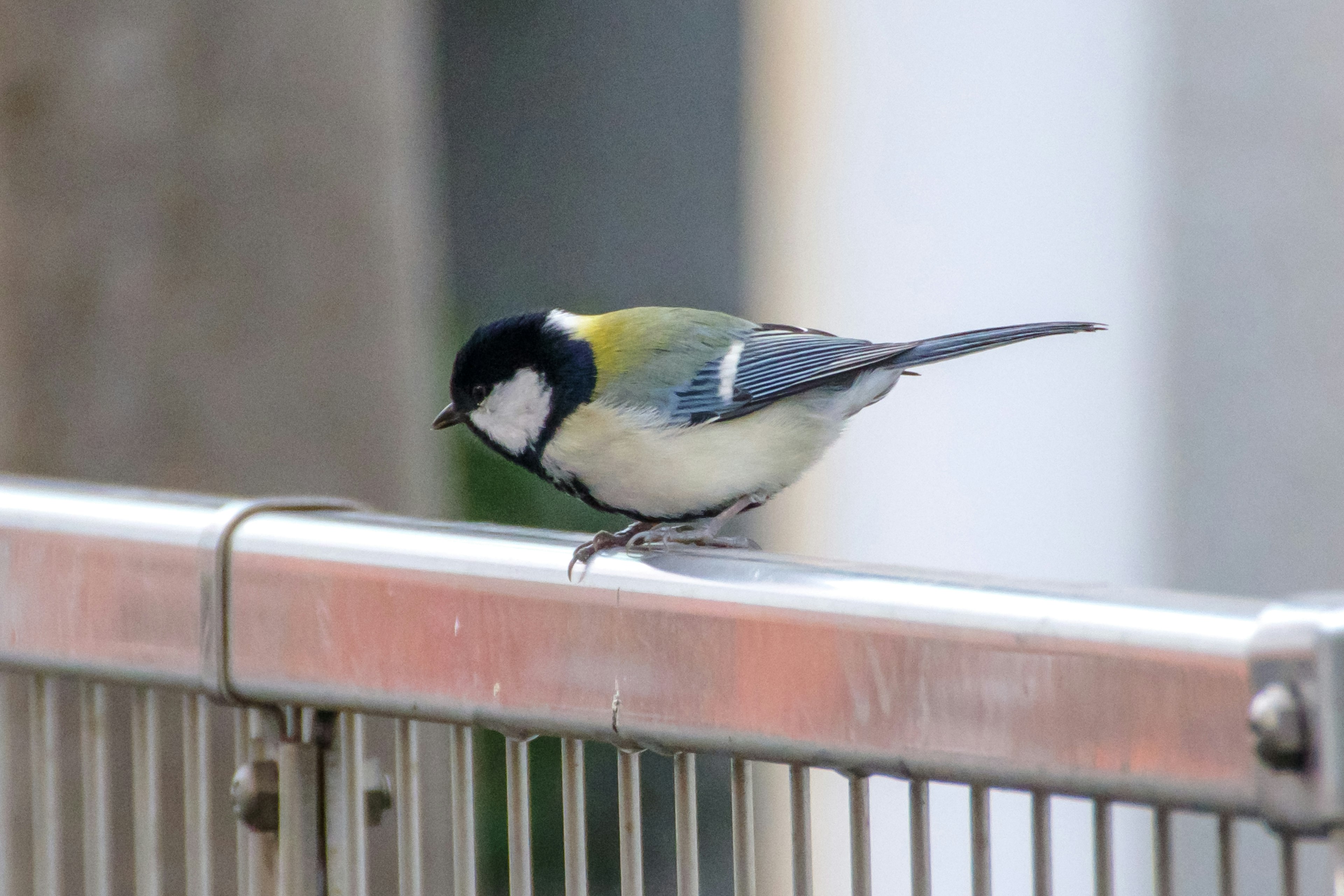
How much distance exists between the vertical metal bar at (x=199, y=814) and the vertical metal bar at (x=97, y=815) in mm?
54

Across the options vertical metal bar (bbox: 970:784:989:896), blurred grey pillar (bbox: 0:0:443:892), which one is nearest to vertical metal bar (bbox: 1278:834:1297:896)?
vertical metal bar (bbox: 970:784:989:896)

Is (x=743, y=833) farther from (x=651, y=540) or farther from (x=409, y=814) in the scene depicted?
(x=651, y=540)

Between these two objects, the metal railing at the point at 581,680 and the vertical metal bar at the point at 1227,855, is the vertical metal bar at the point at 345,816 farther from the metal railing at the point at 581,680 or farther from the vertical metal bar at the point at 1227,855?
the vertical metal bar at the point at 1227,855

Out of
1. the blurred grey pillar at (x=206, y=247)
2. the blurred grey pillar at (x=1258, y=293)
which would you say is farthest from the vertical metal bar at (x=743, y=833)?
the blurred grey pillar at (x=1258, y=293)

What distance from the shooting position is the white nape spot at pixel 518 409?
171 cm

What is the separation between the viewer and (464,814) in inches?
35.9

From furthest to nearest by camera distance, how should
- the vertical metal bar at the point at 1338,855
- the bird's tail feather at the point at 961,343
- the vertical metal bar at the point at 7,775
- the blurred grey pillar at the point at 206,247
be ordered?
the blurred grey pillar at the point at 206,247, the bird's tail feather at the point at 961,343, the vertical metal bar at the point at 7,775, the vertical metal bar at the point at 1338,855

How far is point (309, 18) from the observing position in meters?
3.29

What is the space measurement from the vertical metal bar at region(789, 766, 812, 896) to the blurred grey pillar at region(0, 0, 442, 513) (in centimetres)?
265

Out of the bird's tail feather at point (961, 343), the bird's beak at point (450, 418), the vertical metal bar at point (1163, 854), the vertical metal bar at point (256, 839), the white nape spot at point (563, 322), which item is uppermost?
the white nape spot at point (563, 322)

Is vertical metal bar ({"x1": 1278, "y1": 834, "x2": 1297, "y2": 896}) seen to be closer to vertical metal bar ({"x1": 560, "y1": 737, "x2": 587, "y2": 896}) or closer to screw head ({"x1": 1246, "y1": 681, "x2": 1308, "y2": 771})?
screw head ({"x1": 1246, "y1": 681, "x2": 1308, "y2": 771})

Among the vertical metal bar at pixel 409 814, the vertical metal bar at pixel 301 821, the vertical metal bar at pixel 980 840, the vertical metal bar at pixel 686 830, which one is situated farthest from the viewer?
the vertical metal bar at pixel 301 821

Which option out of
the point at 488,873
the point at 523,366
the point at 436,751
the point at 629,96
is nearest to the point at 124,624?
the point at 523,366

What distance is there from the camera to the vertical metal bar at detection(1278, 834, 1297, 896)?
2.14ft
